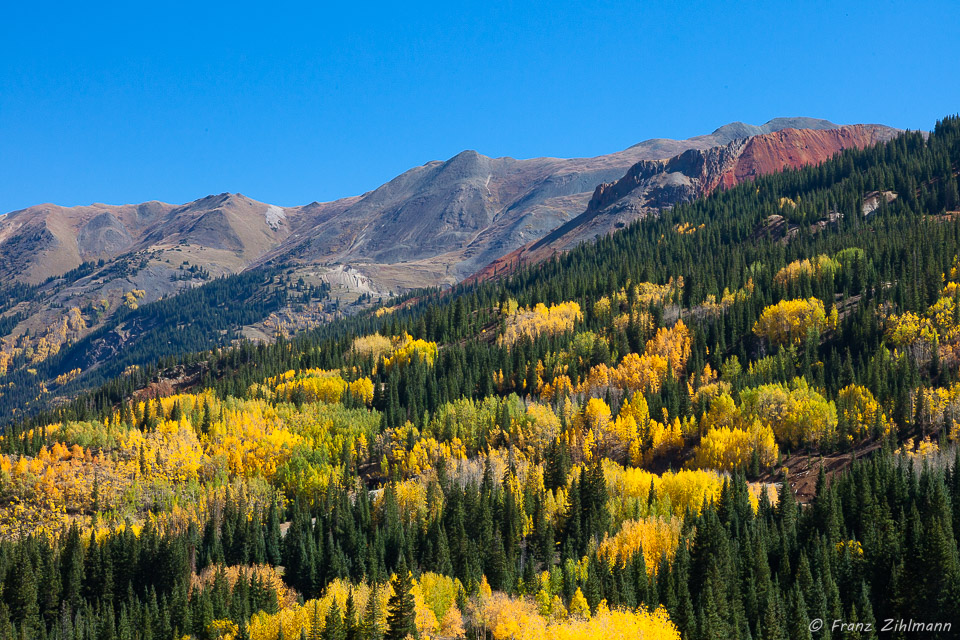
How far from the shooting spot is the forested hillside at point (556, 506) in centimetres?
10075

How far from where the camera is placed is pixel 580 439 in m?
174

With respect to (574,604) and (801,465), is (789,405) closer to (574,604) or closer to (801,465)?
(801,465)

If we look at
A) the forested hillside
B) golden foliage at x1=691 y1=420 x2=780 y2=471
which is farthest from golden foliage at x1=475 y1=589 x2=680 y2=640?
golden foliage at x1=691 y1=420 x2=780 y2=471

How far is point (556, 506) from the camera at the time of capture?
139125mm

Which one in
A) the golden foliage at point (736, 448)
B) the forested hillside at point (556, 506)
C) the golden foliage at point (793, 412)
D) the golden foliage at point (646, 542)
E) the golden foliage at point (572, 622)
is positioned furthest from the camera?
the golden foliage at point (793, 412)

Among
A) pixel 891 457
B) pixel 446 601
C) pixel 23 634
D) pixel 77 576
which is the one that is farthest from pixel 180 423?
pixel 891 457

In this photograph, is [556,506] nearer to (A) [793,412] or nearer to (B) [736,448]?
(B) [736,448]

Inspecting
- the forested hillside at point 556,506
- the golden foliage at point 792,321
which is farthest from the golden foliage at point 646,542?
the golden foliage at point 792,321

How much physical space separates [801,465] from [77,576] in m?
110

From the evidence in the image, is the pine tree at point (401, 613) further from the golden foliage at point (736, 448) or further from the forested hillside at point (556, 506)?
the golden foliage at point (736, 448)

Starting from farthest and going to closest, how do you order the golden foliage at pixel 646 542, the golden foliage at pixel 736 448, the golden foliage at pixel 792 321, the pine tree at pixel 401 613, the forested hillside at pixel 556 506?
1. the golden foliage at pixel 792 321
2. the golden foliage at pixel 736 448
3. the golden foliage at pixel 646 542
4. the pine tree at pixel 401 613
5. the forested hillside at pixel 556 506

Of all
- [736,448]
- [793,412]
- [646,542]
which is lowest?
[646,542]

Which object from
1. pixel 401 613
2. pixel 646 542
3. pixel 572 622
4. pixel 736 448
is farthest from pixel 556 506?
pixel 572 622

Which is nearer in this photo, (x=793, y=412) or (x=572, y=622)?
(x=572, y=622)
